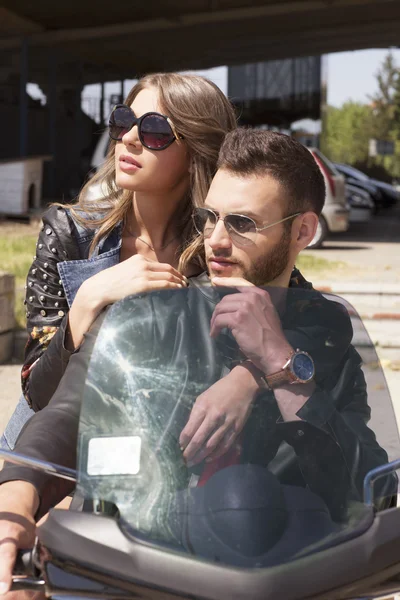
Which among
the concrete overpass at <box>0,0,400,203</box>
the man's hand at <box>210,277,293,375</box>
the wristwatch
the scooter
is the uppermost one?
the concrete overpass at <box>0,0,400,203</box>

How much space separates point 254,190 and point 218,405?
0.68 metres

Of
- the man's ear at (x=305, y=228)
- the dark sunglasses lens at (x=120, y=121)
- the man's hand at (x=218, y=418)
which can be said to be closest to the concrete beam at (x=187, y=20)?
the dark sunglasses lens at (x=120, y=121)

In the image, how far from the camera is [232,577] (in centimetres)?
141

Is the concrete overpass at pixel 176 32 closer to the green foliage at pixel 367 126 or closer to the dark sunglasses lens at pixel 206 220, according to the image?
the dark sunglasses lens at pixel 206 220

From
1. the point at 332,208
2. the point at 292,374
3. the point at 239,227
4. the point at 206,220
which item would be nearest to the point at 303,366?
the point at 292,374

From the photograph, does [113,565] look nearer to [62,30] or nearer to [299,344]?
[299,344]

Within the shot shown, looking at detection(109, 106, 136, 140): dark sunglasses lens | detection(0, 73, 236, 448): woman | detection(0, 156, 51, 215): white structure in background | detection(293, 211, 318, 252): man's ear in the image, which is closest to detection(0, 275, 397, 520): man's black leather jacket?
detection(293, 211, 318, 252): man's ear

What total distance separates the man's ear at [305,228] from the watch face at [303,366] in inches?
23.2

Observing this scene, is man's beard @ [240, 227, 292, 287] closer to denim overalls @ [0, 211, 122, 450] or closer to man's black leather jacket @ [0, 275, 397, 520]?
man's black leather jacket @ [0, 275, 397, 520]

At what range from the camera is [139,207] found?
2.74 metres

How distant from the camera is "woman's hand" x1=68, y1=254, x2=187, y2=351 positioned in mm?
2088

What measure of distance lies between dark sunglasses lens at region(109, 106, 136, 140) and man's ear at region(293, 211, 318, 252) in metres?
0.58

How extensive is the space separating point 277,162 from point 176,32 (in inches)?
942

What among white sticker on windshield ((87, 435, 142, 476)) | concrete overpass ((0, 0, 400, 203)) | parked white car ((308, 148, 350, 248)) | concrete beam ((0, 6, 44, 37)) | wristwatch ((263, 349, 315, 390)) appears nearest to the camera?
white sticker on windshield ((87, 435, 142, 476))
